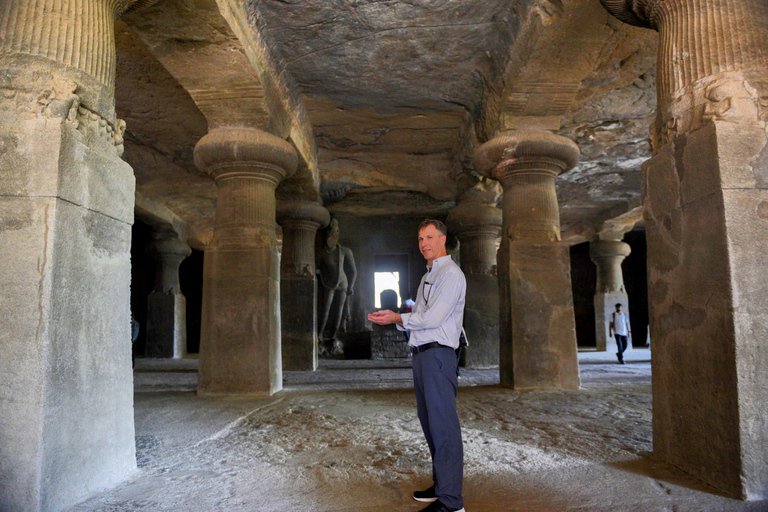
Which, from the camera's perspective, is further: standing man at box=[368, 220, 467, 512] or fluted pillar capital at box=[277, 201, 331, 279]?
fluted pillar capital at box=[277, 201, 331, 279]

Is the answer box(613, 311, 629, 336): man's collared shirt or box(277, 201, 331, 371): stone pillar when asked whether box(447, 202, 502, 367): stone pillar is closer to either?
box(277, 201, 331, 371): stone pillar

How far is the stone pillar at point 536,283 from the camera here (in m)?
5.55

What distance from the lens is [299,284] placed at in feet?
28.1

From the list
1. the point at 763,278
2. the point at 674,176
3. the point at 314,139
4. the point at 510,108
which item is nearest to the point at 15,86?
the point at 674,176

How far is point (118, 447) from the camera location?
260cm

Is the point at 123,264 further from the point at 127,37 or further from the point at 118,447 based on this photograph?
the point at 127,37

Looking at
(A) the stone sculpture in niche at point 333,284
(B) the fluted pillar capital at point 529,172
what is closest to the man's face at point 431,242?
(B) the fluted pillar capital at point 529,172

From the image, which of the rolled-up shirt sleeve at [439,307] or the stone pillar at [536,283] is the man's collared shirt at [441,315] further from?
the stone pillar at [536,283]

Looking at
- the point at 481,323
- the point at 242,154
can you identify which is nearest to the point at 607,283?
the point at 481,323

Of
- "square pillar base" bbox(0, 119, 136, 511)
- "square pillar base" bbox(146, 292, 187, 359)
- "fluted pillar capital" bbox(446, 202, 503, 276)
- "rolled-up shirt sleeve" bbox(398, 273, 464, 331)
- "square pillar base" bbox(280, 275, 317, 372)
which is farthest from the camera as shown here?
"square pillar base" bbox(146, 292, 187, 359)

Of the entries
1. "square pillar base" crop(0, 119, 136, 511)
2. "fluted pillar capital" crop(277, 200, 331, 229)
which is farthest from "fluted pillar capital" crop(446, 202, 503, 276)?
"square pillar base" crop(0, 119, 136, 511)

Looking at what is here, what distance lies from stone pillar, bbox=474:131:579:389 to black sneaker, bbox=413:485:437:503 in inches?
132

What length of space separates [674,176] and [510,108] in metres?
3.16

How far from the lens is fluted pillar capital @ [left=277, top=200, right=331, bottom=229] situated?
8.62 meters
